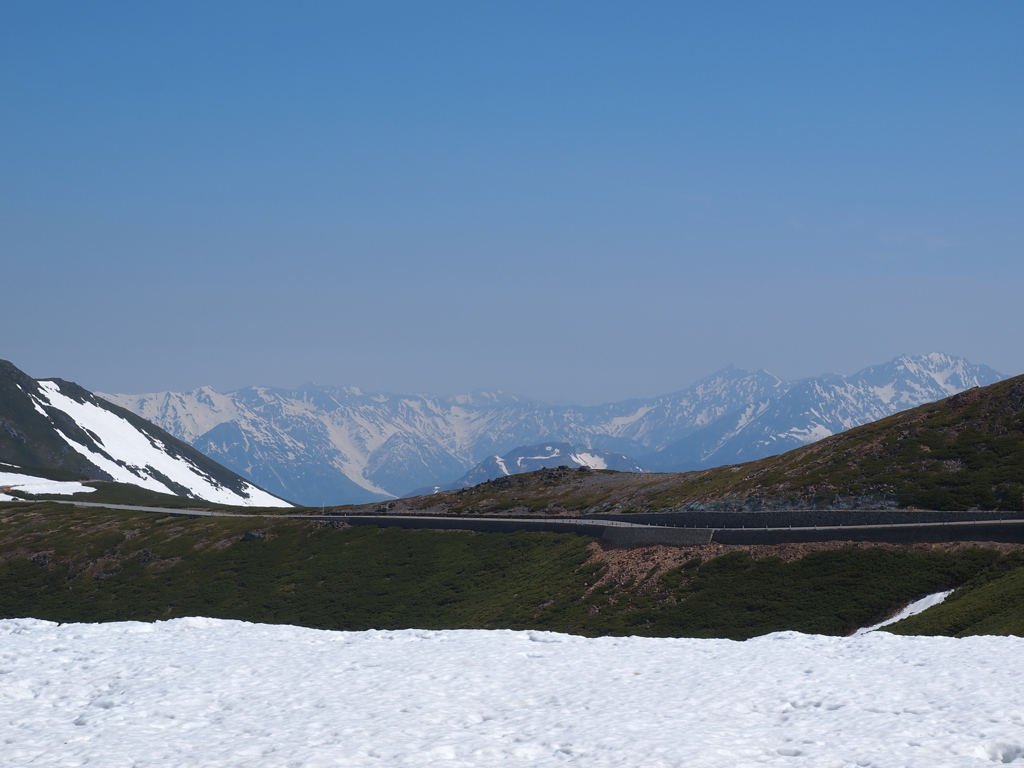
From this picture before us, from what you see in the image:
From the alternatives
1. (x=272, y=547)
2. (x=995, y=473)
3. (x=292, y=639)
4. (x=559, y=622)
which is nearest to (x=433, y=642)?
(x=292, y=639)

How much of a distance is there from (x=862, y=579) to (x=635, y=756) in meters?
43.0

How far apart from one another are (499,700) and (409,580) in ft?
212

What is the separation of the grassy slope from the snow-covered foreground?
90.1 ft

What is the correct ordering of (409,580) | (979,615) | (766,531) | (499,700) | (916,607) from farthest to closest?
(409,580) < (766,531) < (916,607) < (979,615) < (499,700)

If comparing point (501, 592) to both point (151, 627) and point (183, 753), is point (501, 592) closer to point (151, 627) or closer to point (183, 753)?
point (151, 627)

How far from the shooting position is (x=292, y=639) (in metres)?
30.8

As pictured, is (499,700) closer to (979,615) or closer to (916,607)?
(979,615)

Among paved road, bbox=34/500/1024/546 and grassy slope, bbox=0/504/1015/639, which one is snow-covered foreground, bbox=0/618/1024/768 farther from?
paved road, bbox=34/500/1024/546

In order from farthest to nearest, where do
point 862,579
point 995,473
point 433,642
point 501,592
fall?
point 501,592
point 995,473
point 862,579
point 433,642

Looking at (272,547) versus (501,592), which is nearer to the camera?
(501,592)

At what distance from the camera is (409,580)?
85.8 metres

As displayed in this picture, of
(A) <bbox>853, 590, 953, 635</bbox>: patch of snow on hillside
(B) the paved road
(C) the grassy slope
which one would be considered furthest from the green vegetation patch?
(B) the paved road

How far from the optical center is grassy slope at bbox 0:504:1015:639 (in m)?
55.3

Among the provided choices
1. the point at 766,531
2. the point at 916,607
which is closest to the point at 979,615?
the point at 916,607
